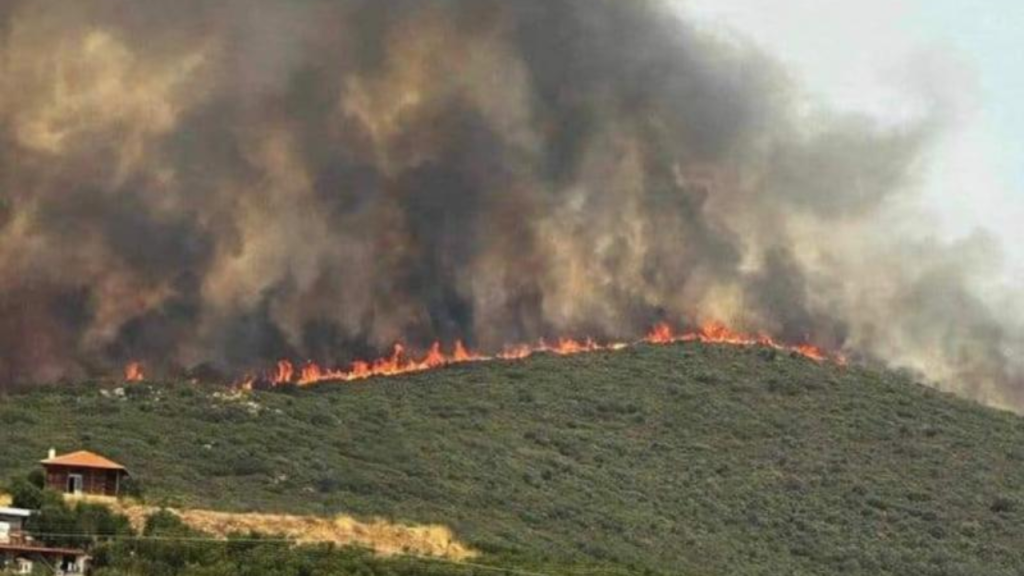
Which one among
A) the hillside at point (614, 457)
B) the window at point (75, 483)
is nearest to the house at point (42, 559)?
the window at point (75, 483)

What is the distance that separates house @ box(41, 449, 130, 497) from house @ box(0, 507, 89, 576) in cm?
761

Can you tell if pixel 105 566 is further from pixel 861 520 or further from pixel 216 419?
pixel 861 520

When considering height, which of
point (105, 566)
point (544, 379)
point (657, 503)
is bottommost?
point (105, 566)

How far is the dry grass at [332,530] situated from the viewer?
87.8m

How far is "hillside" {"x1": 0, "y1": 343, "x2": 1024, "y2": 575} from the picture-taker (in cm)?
10238

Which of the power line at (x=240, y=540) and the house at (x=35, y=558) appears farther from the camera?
the power line at (x=240, y=540)

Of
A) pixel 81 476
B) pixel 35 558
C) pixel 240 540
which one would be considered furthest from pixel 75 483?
pixel 240 540

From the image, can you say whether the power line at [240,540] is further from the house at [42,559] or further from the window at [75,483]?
the window at [75,483]

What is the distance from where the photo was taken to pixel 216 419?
112562 mm

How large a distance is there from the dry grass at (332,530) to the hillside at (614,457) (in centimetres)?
225

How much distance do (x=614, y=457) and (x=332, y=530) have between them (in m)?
33.6

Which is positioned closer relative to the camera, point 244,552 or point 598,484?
point 244,552

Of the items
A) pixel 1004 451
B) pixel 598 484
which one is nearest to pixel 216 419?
pixel 598 484

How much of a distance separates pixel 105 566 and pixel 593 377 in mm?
61848
